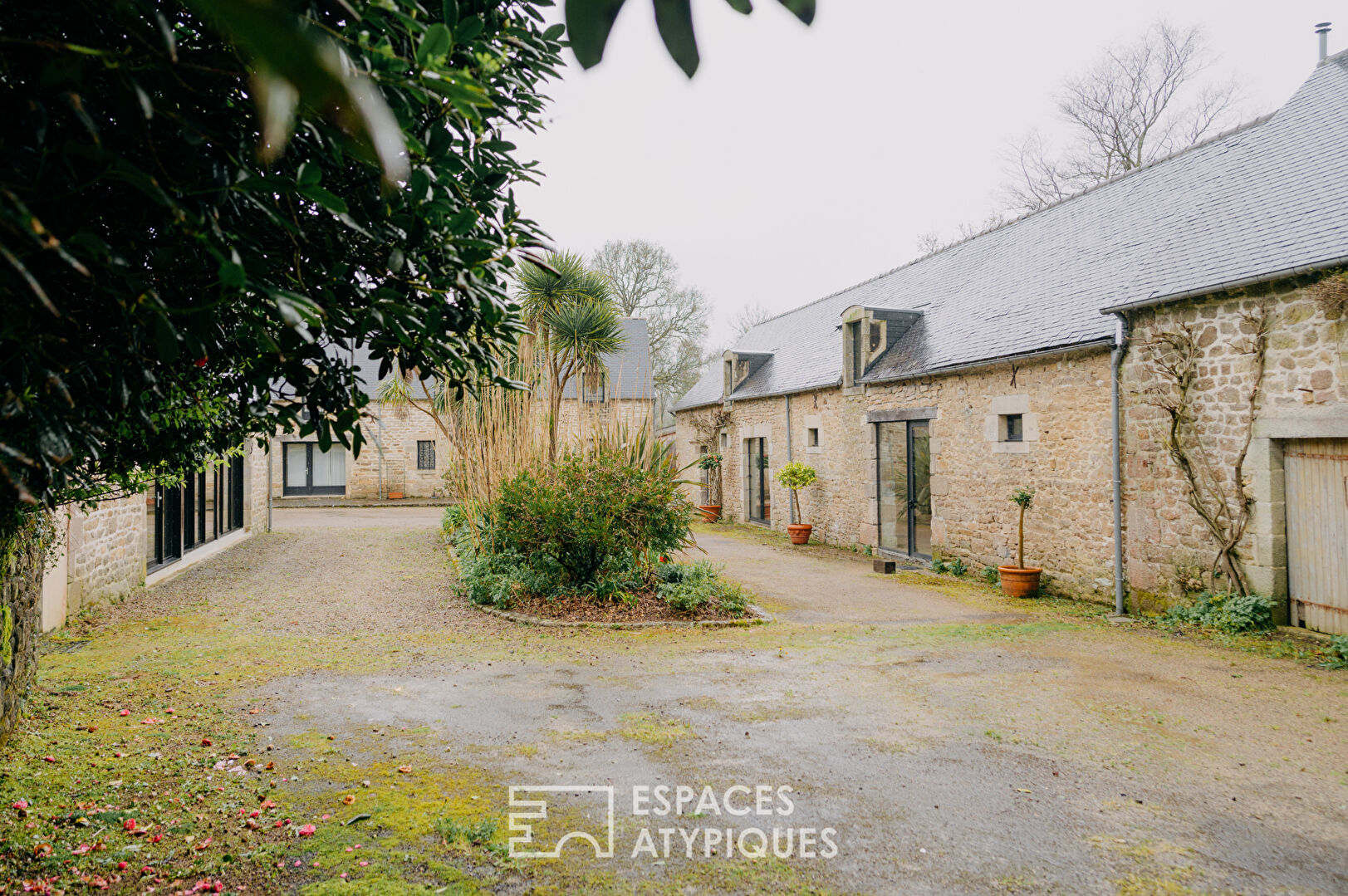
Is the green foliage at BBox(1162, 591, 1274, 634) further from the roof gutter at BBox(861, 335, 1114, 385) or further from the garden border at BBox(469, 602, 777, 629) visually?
the garden border at BBox(469, 602, 777, 629)

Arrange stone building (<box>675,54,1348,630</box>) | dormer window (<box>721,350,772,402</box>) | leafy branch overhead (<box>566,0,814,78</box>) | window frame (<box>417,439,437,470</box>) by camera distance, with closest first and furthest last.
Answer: leafy branch overhead (<box>566,0,814,78</box>) → stone building (<box>675,54,1348,630</box>) → dormer window (<box>721,350,772,402</box>) → window frame (<box>417,439,437,470</box>)

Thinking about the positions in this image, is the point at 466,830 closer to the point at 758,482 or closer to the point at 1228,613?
the point at 1228,613

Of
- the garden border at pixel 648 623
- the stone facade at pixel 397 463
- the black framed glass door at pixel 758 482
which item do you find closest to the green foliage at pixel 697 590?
the garden border at pixel 648 623

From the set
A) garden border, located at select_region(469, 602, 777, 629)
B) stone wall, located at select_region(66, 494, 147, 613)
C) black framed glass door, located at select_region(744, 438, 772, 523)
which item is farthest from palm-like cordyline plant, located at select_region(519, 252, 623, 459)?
black framed glass door, located at select_region(744, 438, 772, 523)

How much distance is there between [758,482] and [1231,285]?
34.0 ft

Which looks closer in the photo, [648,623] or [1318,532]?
[1318,532]

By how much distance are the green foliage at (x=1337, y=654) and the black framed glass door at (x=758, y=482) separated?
10.1 m

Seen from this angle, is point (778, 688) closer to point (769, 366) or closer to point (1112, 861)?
point (1112, 861)

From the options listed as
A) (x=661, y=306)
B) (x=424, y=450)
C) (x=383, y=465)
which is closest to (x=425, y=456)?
(x=424, y=450)

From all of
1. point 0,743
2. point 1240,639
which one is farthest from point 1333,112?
point 0,743

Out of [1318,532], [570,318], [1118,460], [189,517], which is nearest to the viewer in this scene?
[1318,532]

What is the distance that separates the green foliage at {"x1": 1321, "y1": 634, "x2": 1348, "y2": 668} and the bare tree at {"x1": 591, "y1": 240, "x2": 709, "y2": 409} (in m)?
21.0

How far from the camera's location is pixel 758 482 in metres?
15.9

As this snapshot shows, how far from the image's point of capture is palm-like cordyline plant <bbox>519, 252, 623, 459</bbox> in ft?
29.0
